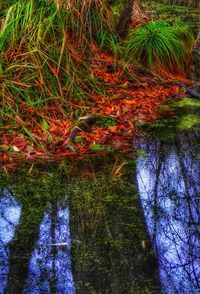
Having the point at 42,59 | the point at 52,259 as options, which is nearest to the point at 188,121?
the point at 42,59

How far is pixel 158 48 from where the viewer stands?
5594mm

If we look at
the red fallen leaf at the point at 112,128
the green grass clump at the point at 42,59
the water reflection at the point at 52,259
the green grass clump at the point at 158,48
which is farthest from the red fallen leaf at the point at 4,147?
the green grass clump at the point at 158,48

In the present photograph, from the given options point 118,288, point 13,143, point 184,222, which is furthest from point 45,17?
point 118,288

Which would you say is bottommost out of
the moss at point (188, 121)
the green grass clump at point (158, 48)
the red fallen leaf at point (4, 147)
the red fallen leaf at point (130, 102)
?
the red fallen leaf at point (4, 147)

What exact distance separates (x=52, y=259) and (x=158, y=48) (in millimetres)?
3612

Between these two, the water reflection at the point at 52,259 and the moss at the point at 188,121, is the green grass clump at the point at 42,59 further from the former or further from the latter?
the water reflection at the point at 52,259

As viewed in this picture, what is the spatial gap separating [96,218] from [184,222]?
0.46 meters

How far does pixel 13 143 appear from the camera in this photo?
380cm

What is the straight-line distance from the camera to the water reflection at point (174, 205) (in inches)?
92.1

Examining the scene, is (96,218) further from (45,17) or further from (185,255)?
(45,17)

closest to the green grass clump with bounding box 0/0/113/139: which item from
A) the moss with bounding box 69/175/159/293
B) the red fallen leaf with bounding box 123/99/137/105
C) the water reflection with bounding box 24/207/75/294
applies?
the red fallen leaf with bounding box 123/99/137/105

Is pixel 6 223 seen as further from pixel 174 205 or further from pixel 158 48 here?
pixel 158 48

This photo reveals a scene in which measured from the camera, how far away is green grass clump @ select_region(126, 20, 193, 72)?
5.59 meters

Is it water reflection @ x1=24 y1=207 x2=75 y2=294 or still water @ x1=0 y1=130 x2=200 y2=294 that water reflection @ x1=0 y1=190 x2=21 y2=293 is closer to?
still water @ x1=0 y1=130 x2=200 y2=294
